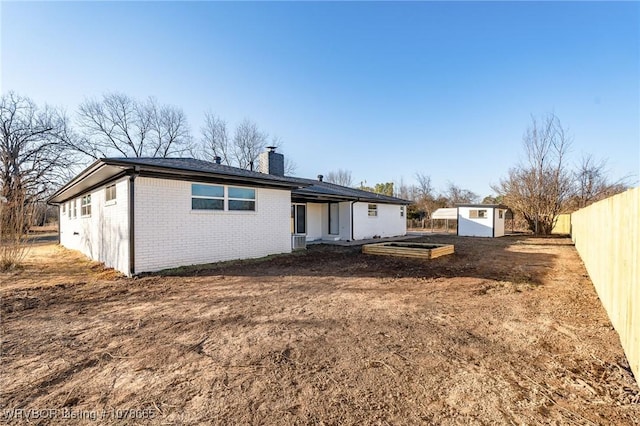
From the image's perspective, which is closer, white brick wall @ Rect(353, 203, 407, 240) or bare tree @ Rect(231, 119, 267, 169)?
white brick wall @ Rect(353, 203, 407, 240)

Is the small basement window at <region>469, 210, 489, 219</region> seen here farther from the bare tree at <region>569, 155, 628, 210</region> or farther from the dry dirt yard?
the dry dirt yard

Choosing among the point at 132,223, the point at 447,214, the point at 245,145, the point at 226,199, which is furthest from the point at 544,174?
the point at 245,145

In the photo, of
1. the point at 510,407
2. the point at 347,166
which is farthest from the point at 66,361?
the point at 347,166

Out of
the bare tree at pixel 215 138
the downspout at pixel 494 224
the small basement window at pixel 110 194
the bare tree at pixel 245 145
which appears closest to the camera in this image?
the small basement window at pixel 110 194

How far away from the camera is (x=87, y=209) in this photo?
37.5 ft

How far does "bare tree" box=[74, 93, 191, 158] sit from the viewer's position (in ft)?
91.4

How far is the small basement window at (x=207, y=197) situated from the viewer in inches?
328

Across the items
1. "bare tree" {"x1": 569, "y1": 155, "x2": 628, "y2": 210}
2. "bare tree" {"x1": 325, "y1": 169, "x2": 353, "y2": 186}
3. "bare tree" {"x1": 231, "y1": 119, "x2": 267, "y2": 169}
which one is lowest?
"bare tree" {"x1": 569, "y1": 155, "x2": 628, "y2": 210}

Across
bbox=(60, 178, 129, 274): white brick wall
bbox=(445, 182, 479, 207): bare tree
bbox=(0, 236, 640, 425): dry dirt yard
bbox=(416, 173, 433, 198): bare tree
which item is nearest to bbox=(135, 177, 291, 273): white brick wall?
bbox=(60, 178, 129, 274): white brick wall

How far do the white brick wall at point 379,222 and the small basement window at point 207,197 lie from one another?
9.01 metres

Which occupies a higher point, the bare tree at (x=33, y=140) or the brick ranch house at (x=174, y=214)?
the bare tree at (x=33, y=140)

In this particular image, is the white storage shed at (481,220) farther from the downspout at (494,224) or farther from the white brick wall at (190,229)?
the white brick wall at (190,229)

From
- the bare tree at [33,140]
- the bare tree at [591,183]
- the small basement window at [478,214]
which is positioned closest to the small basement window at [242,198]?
the small basement window at [478,214]

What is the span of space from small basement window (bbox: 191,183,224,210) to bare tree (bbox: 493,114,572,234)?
77.8ft
